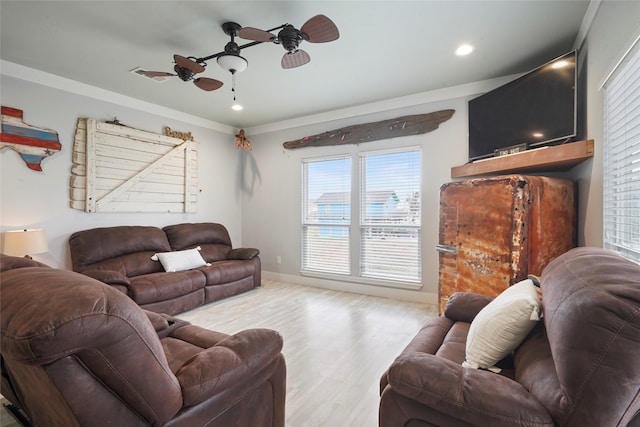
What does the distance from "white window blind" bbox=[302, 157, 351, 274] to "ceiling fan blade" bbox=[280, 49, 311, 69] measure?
7.07 feet

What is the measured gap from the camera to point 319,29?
6.93 ft

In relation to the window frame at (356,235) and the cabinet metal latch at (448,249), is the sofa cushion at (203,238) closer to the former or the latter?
the window frame at (356,235)

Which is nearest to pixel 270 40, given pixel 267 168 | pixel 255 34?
pixel 255 34

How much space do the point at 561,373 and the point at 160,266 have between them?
416 centimetres

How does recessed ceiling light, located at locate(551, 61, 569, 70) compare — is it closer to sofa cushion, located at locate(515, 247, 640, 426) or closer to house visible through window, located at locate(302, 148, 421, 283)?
house visible through window, located at locate(302, 148, 421, 283)

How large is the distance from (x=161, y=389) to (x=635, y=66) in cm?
255

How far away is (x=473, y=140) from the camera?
11.4 feet

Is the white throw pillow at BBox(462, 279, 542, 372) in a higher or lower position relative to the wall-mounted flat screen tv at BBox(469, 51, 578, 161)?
lower

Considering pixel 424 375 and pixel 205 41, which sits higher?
pixel 205 41

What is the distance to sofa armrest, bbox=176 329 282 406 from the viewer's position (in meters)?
1.07

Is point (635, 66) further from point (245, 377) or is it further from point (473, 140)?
point (245, 377)

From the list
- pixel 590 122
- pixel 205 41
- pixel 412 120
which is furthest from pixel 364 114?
pixel 590 122

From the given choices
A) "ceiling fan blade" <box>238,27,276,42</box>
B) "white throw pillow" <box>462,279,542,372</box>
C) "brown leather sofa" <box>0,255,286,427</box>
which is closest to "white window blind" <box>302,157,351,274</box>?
"ceiling fan blade" <box>238,27,276,42</box>

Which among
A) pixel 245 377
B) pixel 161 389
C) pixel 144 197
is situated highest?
pixel 144 197
